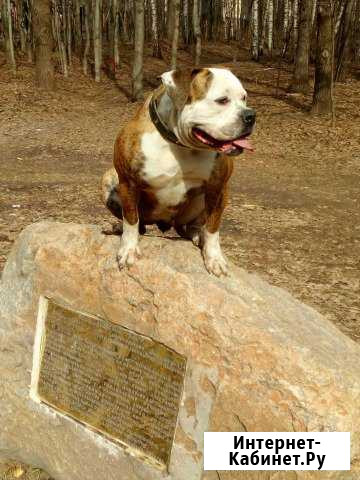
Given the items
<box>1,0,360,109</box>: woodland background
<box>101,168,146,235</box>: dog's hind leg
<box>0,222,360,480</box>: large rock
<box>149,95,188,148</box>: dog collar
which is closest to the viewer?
<box>0,222,360,480</box>: large rock

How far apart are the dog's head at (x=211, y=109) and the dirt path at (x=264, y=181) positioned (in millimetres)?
2869

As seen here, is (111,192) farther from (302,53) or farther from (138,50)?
(302,53)

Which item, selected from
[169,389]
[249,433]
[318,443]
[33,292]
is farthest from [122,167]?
[318,443]

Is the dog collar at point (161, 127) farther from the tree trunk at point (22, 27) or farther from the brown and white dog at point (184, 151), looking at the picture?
the tree trunk at point (22, 27)

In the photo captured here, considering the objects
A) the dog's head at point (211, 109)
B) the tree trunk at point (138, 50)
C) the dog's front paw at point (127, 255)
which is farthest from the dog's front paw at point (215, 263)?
the tree trunk at point (138, 50)

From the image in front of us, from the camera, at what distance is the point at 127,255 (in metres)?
3.04

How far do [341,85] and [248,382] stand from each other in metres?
16.1

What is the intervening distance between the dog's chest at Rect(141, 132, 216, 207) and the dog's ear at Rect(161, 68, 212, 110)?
9.7 inches

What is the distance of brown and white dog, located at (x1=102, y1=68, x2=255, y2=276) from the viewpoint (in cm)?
268

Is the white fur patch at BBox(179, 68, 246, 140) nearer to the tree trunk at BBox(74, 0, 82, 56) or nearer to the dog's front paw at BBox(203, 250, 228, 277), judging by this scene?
the dog's front paw at BBox(203, 250, 228, 277)

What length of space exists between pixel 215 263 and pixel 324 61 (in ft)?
35.5

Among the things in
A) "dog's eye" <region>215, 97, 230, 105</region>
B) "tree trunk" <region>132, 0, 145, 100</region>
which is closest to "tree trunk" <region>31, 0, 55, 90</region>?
"tree trunk" <region>132, 0, 145, 100</region>

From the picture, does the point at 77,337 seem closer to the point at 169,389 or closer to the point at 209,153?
the point at 169,389

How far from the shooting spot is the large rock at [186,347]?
2555mm
